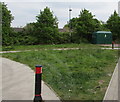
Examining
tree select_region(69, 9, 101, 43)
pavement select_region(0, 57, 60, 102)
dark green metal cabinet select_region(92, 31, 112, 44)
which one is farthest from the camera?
tree select_region(69, 9, 101, 43)

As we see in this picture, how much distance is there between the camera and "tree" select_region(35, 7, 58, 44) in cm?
2641

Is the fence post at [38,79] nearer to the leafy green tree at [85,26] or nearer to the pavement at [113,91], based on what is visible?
the pavement at [113,91]

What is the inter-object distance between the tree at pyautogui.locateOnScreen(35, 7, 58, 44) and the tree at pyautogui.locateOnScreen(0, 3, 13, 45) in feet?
14.2

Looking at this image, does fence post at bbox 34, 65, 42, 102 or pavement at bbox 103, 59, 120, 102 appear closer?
fence post at bbox 34, 65, 42, 102

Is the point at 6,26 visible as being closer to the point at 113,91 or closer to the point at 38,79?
the point at 113,91

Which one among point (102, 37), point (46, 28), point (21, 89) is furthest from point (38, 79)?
point (102, 37)

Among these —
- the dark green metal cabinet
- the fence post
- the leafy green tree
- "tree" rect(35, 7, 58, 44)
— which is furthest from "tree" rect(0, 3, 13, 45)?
the fence post

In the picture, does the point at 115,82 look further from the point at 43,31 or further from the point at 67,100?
the point at 43,31

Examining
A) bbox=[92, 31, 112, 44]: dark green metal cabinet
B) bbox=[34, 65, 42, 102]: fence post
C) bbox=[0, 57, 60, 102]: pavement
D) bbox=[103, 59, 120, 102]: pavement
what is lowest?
bbox=[103, 59, 120, 102]: pavement

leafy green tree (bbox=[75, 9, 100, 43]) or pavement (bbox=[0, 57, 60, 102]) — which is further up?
leafy green tree (bbox=[75, 9, 100, 43])

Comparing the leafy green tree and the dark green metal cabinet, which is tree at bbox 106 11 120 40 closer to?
the leafy green tree

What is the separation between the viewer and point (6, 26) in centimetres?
2616

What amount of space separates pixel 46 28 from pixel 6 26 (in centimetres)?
627

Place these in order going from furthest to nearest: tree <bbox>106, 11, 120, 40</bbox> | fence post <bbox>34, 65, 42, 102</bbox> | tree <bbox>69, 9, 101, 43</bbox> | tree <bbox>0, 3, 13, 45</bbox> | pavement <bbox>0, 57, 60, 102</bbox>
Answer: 1. tree <bbox>106, 11, 120, 40</bbox>
2. tree <bbox>69, 9, 101, 43</bbox>
3. tree <bbox>0, 3, 13, 45</bbox>
4. pavement <bbox>0, 57, 60, 102</bbox>
5. fence post <bbox>34, 65, 42, 102</bbox>
